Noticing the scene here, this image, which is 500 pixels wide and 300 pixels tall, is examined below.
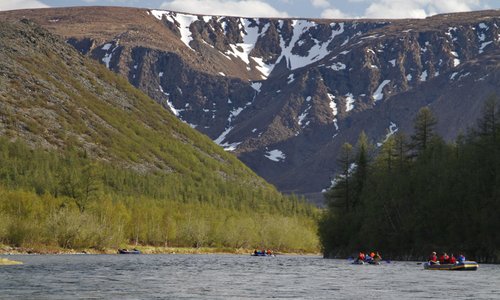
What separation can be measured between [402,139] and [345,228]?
19581 mm

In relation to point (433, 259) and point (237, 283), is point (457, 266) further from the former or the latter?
point (237, 283)

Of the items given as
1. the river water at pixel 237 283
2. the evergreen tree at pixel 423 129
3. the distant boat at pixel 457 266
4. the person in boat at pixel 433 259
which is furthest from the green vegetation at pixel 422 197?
the river water at pixel 237 283

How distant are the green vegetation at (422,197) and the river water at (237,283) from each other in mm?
17079

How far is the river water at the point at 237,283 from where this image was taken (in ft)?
232

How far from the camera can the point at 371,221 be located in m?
143

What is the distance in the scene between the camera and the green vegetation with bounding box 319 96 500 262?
124312mm

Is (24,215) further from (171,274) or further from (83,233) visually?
(171,274)

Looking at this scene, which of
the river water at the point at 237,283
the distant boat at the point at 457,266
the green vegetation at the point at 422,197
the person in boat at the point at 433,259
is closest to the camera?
the river water at the point at 237,283

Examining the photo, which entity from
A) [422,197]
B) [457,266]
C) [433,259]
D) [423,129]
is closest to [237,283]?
[457,266]

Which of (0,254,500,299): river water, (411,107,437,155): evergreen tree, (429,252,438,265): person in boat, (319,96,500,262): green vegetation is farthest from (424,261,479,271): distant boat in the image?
(411,107,437,155): evergreen tree

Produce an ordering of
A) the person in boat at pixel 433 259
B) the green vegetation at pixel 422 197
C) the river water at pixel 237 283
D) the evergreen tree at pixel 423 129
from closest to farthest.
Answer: the river water at pixel 237 283 → the person in boat at pixel 433 259 → the green vegetation at pixel 422 197 → the evergreen tree at pixel 423 129

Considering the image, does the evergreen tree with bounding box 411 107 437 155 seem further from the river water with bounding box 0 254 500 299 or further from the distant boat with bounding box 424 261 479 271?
the river water with bounding box 0 254 500 299

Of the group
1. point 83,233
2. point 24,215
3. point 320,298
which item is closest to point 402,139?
point 83,233

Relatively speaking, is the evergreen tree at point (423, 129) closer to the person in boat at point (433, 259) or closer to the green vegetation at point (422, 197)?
the green vegetation at point (422, 197)
